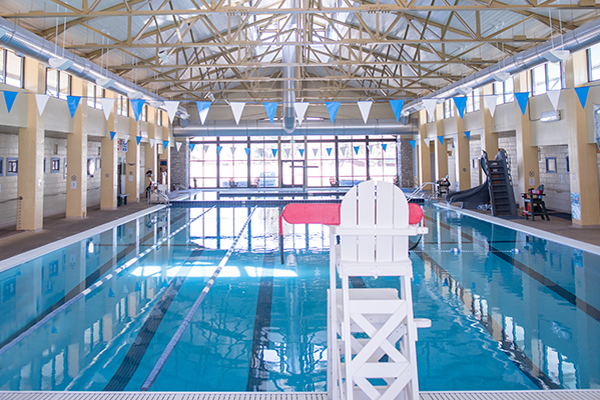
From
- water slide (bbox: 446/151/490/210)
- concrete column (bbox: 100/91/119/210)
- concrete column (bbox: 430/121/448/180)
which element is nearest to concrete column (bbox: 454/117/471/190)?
concrete column (bbox: 430/121/448/180)

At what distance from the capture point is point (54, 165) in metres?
12.3

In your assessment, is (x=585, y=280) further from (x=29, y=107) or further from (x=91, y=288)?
(x=29, y=107)

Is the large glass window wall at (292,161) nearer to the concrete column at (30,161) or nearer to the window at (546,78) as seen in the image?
the window at (546,78)

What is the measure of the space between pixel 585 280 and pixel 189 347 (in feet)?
16.1

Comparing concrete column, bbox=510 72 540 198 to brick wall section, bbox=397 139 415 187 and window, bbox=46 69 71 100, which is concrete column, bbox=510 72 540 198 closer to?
brick wall section, bbox=397 139 415 187

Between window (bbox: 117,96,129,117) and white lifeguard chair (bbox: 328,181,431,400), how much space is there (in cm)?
1505

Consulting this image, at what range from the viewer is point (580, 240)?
7.41 meters

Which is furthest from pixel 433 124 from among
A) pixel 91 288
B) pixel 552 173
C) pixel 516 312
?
pixel 91 288

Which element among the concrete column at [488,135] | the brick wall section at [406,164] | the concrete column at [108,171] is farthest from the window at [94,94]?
the brick wall section at [406,164]

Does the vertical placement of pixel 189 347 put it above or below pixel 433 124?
below

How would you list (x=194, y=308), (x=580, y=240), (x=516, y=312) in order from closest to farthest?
(x=516, y=312)
(x=194, y=308)
(x=580, y=240)

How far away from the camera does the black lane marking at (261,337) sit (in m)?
2.72

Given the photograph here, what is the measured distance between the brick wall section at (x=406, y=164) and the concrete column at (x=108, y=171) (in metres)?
14.7

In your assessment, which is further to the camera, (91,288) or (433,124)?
(433,124)
